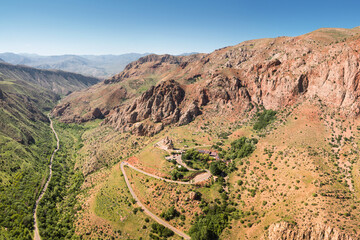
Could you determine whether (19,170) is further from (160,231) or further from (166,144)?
(160,231)

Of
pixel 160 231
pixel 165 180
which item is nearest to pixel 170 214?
pixel 160 231

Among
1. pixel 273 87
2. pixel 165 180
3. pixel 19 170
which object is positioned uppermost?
pixel 273 87

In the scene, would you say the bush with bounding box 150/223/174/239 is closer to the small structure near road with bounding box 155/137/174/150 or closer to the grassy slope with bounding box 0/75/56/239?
the small structure near road with bounding box 155/137/174/150

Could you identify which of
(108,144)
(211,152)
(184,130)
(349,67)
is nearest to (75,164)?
(108,144)

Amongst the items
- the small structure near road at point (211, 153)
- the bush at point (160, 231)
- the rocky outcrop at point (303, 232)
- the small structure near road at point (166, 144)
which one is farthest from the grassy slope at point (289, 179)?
the small structure near road at point (211, 153)

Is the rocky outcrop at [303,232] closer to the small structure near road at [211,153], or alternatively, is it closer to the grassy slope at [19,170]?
the small structure near road at [211,153]

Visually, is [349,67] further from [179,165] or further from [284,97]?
[179,165]

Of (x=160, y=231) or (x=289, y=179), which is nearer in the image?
(x=160, y=231)
